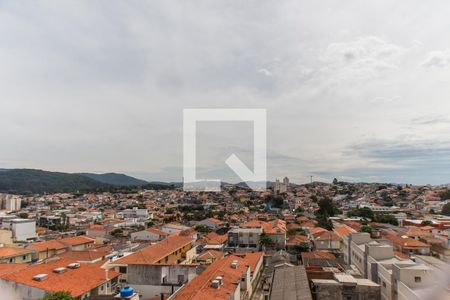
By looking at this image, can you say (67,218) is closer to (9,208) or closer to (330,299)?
(9,208)

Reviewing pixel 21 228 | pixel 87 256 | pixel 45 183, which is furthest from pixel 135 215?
pixel 45 183

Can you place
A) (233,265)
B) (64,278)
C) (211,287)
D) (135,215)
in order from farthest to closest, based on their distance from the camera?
(135,215)
(233,265)
(64,278)
(211,287)

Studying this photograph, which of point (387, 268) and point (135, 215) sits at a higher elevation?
point (387, 268)

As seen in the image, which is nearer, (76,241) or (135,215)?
(76,241)

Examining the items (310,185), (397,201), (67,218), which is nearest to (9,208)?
(67,218)

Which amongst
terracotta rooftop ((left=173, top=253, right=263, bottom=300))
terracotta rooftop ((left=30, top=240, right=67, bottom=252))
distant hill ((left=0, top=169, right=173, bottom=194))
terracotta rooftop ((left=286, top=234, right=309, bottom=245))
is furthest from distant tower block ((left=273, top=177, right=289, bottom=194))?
terracotta rooftop ((left=173, top=253, right=263, bottom=300))

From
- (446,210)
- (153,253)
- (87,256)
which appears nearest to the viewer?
(153,253)

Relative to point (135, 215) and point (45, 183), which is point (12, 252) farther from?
point (45, 183)

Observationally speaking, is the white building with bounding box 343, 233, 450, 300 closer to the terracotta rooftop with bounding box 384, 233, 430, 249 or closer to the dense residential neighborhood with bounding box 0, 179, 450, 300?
the dense residential neighborhood with bounding box 0, 179, 450, 300
